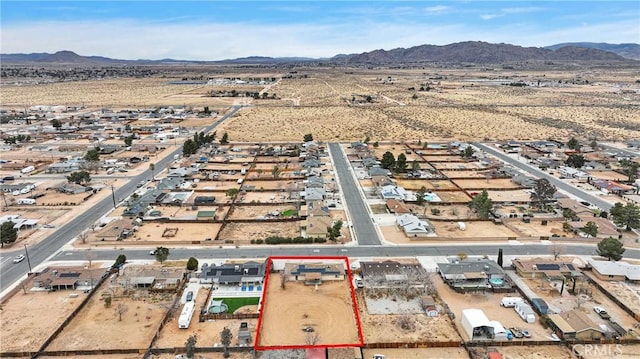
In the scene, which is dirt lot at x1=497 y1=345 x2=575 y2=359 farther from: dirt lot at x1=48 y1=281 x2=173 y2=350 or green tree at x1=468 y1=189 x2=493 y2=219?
dirt lot at x1=48 y1=281 x2=173 y2=350

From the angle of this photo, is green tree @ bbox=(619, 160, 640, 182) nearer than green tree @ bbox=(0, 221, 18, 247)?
No

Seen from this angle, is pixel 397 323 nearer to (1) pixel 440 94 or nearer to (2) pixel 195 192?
(2) pixel 195 192

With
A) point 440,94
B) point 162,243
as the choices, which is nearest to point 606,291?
point 162,243

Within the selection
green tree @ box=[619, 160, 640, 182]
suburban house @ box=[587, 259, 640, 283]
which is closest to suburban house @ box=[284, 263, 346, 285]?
suburban house @ box=[587, 259, 640, 283]

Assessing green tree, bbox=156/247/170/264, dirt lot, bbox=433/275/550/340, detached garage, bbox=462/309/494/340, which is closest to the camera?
detached garage, bbox=462/309/494/340

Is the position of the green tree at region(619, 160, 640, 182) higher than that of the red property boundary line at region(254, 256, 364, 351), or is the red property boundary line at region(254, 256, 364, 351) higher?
the green tree at region(619, 160, 640, 182)

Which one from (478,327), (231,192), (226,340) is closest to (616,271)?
(478,327)
